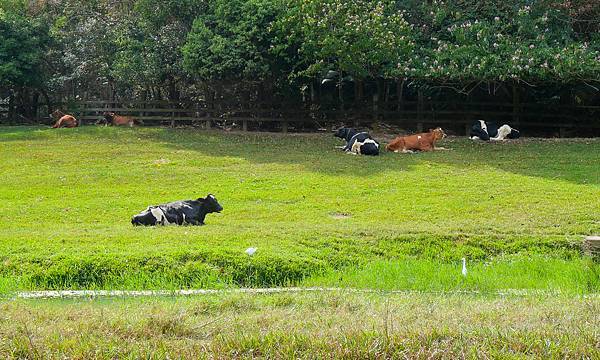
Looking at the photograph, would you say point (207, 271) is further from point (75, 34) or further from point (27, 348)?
point (75, 34)

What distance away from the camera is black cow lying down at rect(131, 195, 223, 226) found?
12953mm

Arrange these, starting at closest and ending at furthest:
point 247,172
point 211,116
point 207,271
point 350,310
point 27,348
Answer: point 27,348 < point 350,310 < point 207,271 < point 247,172 < point 211,116

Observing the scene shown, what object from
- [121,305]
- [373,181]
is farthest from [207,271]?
[373,181]

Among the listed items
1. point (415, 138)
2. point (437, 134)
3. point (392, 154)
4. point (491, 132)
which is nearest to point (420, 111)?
point (491, 132)

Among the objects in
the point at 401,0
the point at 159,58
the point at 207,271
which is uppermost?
the point at 401,0

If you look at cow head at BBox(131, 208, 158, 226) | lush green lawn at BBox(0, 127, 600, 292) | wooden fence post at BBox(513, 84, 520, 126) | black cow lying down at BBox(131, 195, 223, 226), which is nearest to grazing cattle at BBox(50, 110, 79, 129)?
lush green lawn at BBox(0, 127, 600, 292)

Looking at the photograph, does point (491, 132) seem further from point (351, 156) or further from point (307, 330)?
Result: point (307, 330)

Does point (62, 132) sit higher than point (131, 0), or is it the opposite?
point (131, 0)

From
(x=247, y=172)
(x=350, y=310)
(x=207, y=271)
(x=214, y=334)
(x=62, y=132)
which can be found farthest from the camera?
(x=62, y=132)

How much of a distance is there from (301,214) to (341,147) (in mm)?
11056

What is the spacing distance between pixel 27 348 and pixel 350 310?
2.55 m

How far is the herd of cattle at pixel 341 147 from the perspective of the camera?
1311 centimetres

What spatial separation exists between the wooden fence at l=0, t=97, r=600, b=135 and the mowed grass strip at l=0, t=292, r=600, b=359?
22.9m

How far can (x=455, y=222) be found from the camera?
12984mm
